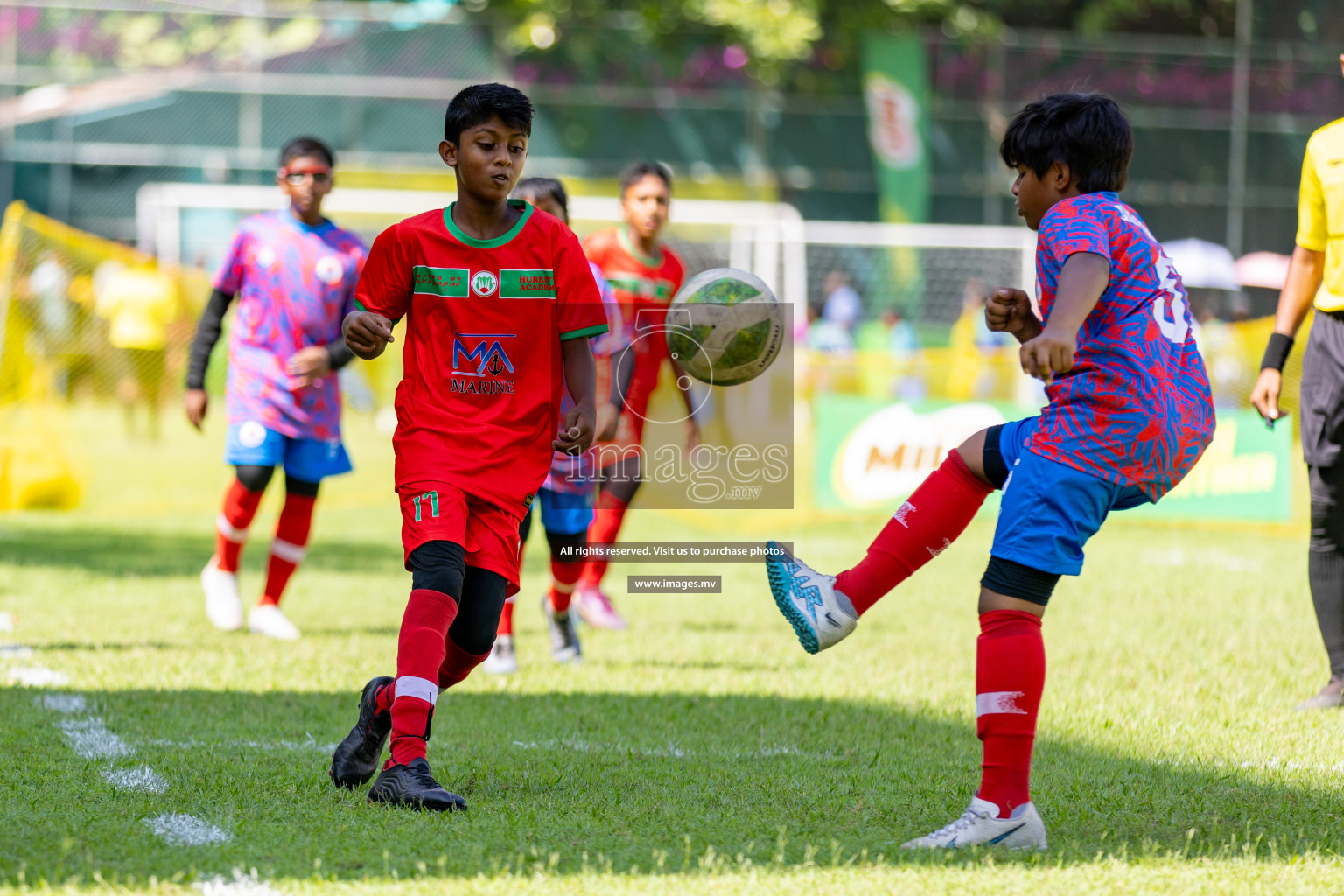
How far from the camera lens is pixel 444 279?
3.88 meters

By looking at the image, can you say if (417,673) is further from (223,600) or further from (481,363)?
(223,600)

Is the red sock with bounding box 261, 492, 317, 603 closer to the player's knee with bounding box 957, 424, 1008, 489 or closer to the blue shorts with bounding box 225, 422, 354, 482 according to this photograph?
the blue shorts with bounding box 225, 422, 354, 482

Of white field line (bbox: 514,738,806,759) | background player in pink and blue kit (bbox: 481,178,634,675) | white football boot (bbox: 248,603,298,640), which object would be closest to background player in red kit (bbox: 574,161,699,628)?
background player in pink and blue kit (bbox: 481,178,634,675)

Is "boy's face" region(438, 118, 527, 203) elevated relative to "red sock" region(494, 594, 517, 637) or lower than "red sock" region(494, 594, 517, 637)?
elevated

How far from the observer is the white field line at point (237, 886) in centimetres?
287

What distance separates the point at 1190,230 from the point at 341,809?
22.0 meters

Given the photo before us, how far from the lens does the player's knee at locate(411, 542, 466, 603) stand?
3.68 metres

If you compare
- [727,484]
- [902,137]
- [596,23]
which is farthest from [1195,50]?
[727,484]

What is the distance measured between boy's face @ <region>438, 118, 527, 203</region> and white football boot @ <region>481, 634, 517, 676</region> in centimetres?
256

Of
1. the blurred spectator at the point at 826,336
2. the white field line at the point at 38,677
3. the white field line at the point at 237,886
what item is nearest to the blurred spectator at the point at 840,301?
the blurred spectator at the point at 826,336

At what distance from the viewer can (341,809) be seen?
3.56m

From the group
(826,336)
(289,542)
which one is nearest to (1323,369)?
(289,542)

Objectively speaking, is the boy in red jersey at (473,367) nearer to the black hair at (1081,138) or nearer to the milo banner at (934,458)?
the black hair at (1081,138)

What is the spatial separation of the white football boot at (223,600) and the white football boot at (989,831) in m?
4.32
